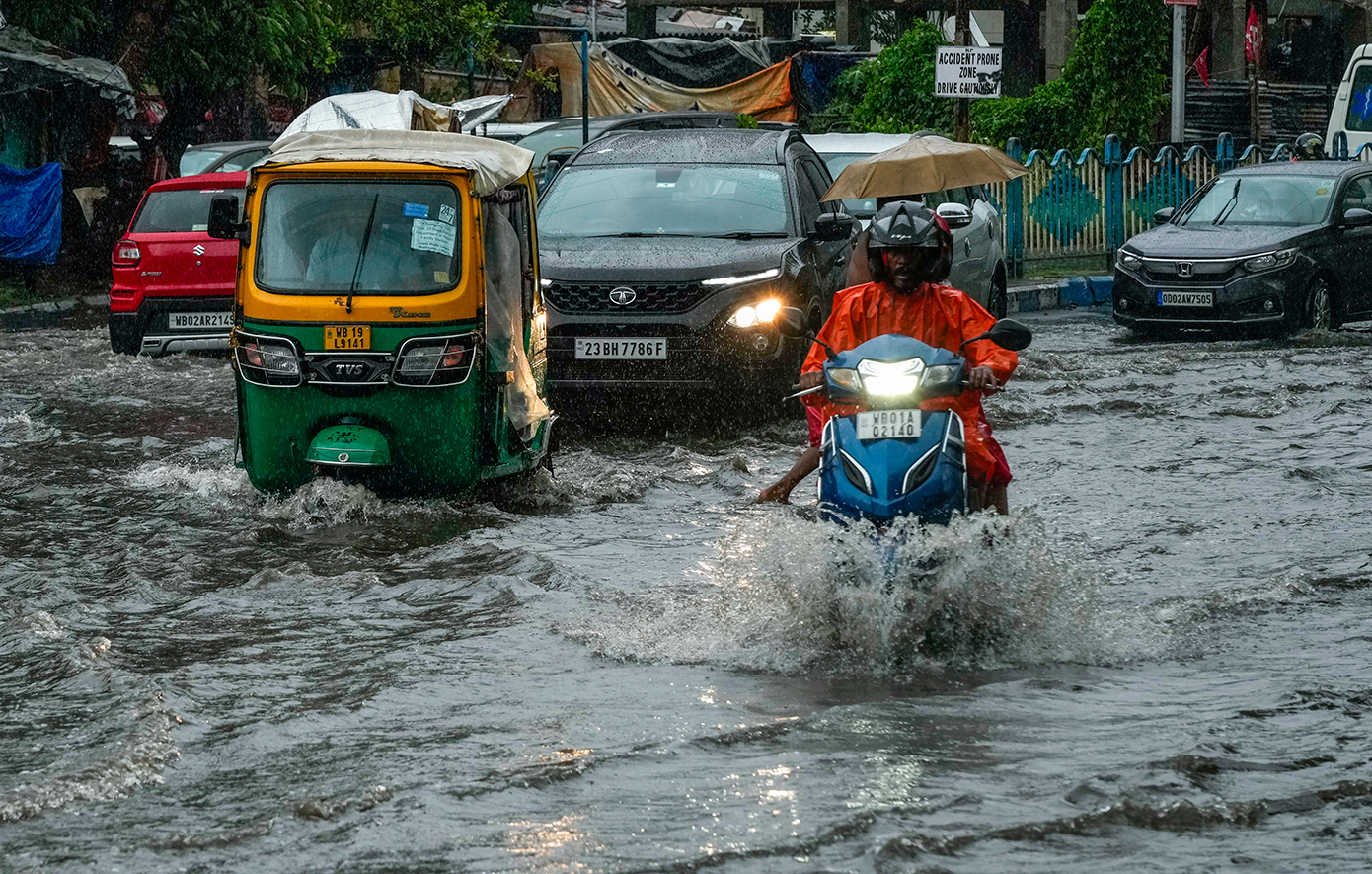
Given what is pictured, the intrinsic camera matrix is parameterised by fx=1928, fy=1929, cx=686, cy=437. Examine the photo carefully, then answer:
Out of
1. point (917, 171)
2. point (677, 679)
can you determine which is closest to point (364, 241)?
point (677, 679)

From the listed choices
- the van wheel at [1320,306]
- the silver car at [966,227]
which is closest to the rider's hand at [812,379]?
the silver car at [966,227]

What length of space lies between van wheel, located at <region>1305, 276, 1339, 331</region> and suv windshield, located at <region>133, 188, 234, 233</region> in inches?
366

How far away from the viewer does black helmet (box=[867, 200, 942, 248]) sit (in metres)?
6.08

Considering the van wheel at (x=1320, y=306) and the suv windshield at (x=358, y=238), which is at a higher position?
the suv windshield at (x=358, y=238)

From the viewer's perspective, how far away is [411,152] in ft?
28.7

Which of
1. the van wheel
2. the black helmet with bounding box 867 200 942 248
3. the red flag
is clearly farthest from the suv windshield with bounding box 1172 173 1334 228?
the red flag

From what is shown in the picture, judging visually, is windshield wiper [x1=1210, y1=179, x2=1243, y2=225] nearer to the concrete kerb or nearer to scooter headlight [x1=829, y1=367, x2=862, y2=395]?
the concrete kerb

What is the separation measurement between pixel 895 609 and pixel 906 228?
3.97ft

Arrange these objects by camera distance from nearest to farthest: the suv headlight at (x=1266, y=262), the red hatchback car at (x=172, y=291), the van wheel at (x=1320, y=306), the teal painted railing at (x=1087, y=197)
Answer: the red hatchback car at (x=172, y=291)
the suv headlight at (x=1266, y=262)
the van wheel at (x=1320, y=306)
the teal painted railing at (x=1087, y=197)

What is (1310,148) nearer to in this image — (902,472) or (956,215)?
(956,215)

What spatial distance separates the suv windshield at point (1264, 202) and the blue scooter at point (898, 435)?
41.8ft

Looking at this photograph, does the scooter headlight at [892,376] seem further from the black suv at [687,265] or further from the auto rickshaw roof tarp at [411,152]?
the black suv at [687,265]

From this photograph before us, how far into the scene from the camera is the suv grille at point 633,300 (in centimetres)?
1107

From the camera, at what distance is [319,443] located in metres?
8.57
